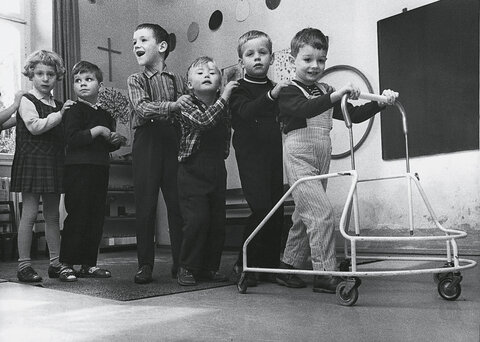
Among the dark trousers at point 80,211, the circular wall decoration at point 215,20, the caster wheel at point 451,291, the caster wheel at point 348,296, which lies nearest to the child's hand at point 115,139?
the dark trousers at point 80,211

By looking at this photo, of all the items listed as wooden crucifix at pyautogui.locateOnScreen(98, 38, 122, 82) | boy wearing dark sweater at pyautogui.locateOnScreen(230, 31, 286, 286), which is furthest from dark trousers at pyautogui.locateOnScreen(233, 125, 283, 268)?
wooden crucifix at pyautogui.locateOnScreen(98, 38, 122, 82)

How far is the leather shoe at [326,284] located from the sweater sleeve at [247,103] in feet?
2.39

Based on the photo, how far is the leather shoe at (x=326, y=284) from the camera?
188 centimetres

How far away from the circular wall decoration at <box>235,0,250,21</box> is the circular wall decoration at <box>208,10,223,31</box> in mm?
226

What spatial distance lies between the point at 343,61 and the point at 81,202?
2.36 meters

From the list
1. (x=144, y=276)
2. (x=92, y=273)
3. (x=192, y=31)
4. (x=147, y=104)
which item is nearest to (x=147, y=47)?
(x=147, y=104)

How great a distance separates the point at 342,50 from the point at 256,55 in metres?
1.88

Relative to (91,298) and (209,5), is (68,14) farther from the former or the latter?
(91,298)

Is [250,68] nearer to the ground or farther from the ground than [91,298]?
farther from the ground

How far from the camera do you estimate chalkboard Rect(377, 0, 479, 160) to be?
327 cm

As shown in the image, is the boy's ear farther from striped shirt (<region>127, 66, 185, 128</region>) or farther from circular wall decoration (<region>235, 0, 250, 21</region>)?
circular wall decoration (<region>235, 0, 250, 21</region>)

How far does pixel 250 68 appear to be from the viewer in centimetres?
230

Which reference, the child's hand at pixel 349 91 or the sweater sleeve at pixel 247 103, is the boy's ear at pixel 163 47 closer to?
the sweater sleeve at pixel 247 103

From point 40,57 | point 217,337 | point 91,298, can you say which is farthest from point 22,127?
point 217,337
